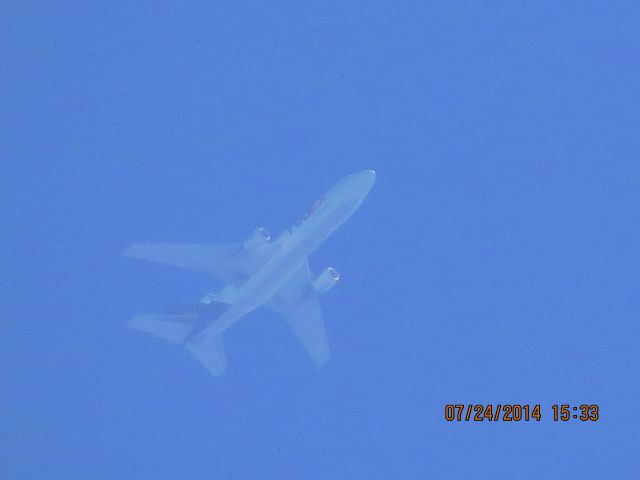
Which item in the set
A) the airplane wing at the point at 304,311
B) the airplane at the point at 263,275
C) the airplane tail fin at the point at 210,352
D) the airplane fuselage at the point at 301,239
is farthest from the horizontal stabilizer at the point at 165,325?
the airplane wing at the point at 304,311

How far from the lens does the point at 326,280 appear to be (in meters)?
20.8

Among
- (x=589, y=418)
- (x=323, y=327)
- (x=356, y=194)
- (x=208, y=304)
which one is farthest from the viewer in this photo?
(x=589, y=418)

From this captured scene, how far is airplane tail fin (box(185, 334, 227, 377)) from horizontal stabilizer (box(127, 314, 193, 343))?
0.43m

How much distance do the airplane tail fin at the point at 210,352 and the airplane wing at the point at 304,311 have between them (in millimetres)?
2371

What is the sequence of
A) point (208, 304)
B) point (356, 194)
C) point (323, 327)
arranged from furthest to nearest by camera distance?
point (323, 327), point (208, 304), point (356, 194)

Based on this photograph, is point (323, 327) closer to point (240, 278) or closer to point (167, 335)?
point (240, 278)

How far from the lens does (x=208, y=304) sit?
20.6 meters

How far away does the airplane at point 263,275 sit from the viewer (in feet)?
62.1

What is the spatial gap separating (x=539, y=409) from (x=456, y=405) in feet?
10.9

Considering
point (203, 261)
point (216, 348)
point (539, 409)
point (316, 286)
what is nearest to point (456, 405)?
point (539, 409)

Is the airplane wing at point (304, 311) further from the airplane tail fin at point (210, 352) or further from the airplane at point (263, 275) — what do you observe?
the airplane tail fin at point (210, 352)

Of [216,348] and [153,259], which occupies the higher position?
[153,259]

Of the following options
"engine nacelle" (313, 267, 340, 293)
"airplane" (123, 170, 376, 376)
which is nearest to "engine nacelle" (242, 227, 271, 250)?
"airplane" (123, 170, 376, 376)

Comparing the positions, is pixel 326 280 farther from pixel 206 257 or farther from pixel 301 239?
pixel 206 257
